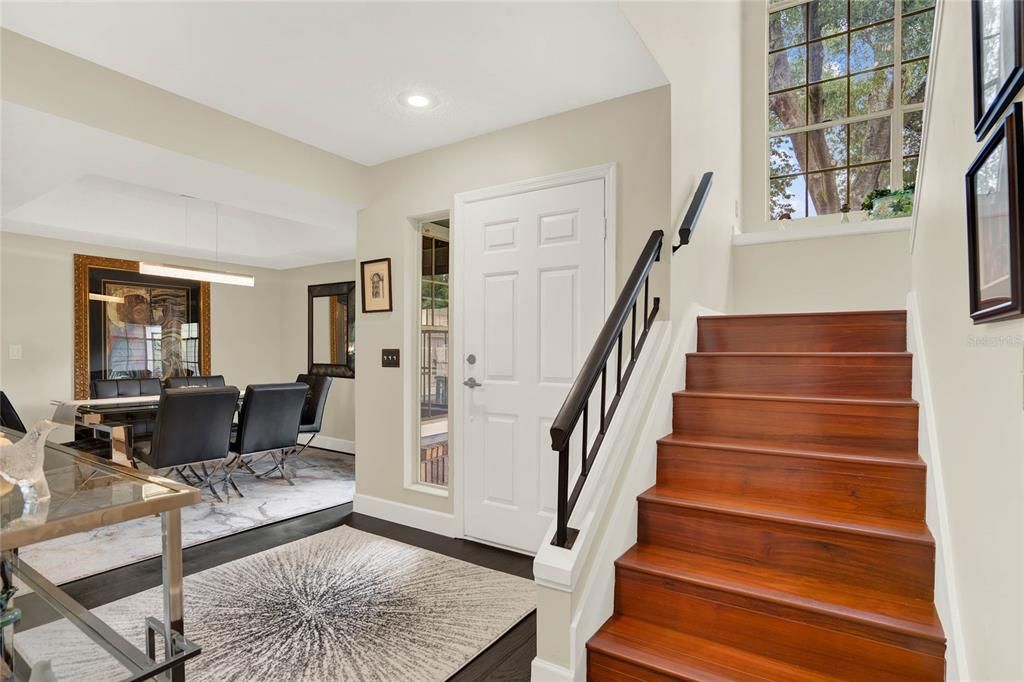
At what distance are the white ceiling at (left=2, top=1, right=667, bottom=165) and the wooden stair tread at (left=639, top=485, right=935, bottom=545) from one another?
6.22 ft

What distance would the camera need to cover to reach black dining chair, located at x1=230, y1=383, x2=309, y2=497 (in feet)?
14.2

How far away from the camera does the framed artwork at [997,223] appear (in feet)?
2.84

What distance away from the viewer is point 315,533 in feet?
11.0

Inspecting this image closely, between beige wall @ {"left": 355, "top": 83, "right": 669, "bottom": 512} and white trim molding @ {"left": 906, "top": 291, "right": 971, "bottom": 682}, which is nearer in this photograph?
white trim molding @ {"left": 906, "top": 291, "right": 971, "bottom": 682}

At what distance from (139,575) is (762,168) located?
16.5ft

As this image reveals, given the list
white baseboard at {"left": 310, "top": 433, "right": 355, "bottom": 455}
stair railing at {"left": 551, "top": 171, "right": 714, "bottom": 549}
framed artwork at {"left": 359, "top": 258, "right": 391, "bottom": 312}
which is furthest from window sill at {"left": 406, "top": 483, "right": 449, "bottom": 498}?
white baseboard at {"left": 310, "top": 433, "right": 355, "bottom": 455}

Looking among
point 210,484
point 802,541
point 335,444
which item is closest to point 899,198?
point 802,541

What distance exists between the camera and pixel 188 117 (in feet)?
8.86

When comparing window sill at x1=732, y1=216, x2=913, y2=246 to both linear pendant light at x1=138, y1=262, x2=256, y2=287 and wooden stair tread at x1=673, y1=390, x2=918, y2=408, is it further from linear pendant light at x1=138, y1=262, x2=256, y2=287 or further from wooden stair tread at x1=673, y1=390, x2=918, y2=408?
linear pendant light at x1=138, y1=262, x2=256, y2=287

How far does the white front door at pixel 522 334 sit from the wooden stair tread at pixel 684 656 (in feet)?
3.33

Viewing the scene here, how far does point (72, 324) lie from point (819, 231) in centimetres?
695

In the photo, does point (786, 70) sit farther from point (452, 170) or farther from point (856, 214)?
point (452, 170)

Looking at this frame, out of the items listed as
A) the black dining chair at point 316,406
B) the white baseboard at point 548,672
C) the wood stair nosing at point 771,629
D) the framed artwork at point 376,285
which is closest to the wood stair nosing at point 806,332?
the wood stair nosing at point 771,629

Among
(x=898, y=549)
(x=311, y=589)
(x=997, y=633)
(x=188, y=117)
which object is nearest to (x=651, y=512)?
(x=898, y=549)
